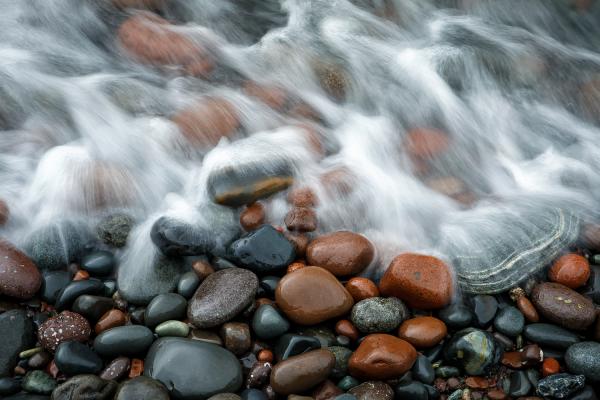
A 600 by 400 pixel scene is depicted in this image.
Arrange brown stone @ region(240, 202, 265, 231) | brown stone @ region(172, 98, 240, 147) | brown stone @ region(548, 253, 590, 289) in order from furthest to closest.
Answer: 1. brown stone @ region(172, 98, 240, 147)
2. brown stone @ region(240, 202, 265, 231)
3. brown stone @ region(548, 253, 590, 289)

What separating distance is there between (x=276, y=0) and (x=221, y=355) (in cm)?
420

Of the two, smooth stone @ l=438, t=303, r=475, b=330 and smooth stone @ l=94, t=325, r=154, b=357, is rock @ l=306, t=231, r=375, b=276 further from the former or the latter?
smooth stone @ l=94, t=325, r=154, b=357

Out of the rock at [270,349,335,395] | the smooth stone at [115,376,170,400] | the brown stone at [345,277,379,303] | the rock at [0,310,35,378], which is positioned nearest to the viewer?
the smooth stone at [115,376,170,400]

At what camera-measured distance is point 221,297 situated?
10.7 ft

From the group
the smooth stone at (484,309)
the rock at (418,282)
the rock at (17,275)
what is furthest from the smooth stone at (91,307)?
the smooth stone at (484,309)

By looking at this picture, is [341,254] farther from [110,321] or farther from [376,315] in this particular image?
[110,321]

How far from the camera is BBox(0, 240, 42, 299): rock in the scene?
3.28 metres

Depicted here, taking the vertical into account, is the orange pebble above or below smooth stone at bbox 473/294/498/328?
above

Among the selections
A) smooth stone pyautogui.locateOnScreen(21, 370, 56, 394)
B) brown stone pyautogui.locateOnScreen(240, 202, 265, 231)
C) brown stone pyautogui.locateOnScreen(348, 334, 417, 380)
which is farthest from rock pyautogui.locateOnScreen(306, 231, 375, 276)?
smooth stone pyautogui.locateOnScreen(21, 370, 56, 394)

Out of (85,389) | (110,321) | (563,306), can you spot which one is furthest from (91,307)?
(563,306)

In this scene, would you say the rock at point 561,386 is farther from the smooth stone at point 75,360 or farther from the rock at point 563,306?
the smooth stone at point 75,360

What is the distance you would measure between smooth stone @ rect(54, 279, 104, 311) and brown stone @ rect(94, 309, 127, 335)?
0.60ft

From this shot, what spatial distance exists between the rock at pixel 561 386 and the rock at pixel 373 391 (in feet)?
2.78

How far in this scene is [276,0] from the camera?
235 inches
